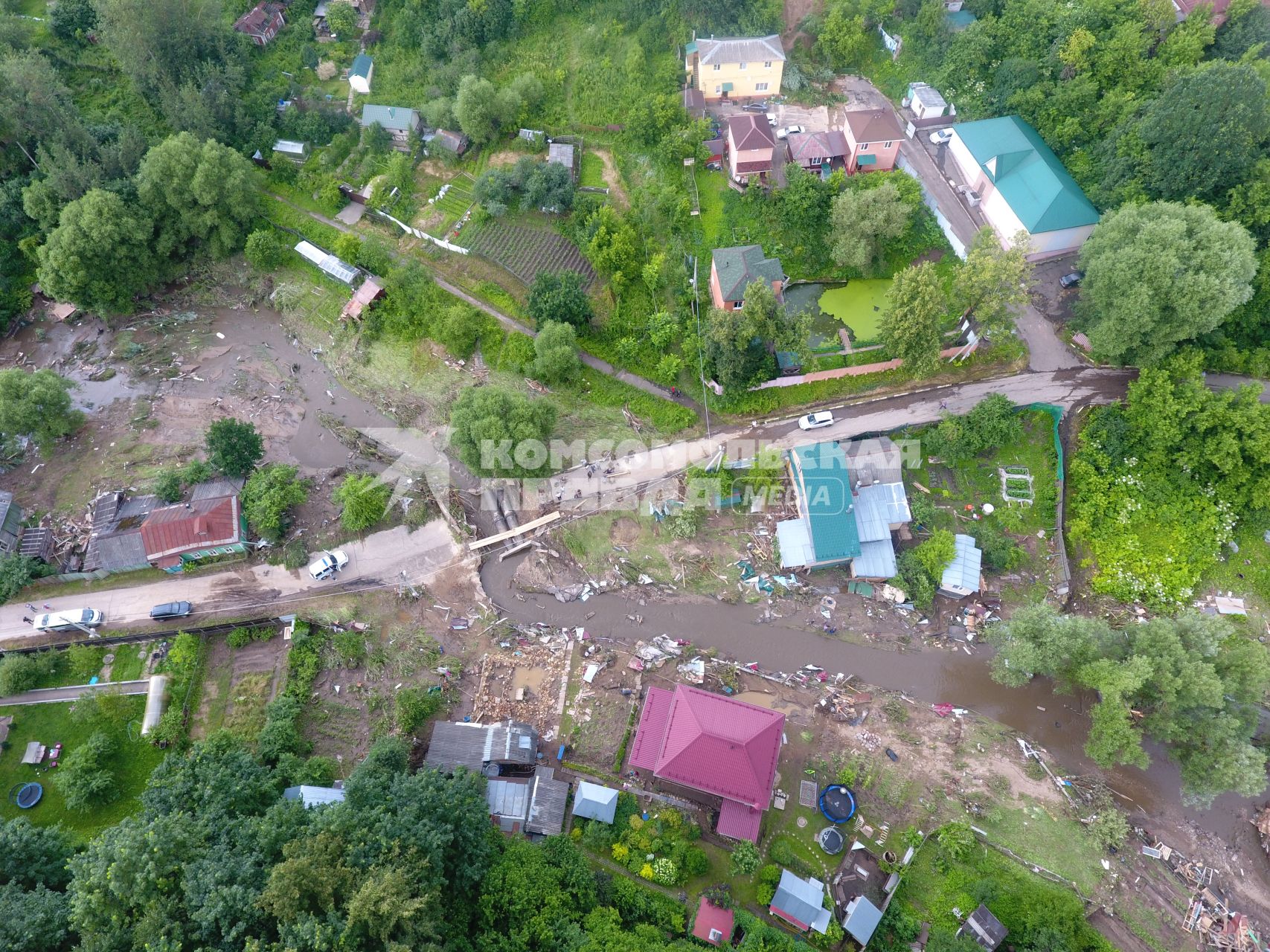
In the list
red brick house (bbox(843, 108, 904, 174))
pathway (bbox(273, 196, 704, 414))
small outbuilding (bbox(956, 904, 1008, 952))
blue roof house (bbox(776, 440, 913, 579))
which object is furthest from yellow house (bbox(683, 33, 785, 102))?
small outbuilding (bbox(956, 904, 1008, 952))

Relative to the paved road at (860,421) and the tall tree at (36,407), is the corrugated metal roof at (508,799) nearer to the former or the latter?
the paved road at (860,421)

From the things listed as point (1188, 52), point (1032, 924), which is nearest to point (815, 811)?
point (1032, 924)

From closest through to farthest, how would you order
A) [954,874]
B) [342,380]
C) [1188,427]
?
[954,874] < [1188,427] < [342,380]

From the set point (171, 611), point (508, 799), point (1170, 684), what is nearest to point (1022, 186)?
point (1170, 684)

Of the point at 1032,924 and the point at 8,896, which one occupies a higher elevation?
the point at 8,896

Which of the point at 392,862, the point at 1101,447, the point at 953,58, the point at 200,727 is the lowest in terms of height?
the point at 200,727

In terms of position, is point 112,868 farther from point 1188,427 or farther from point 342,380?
point 1188,427

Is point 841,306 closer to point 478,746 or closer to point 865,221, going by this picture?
point 865,221
